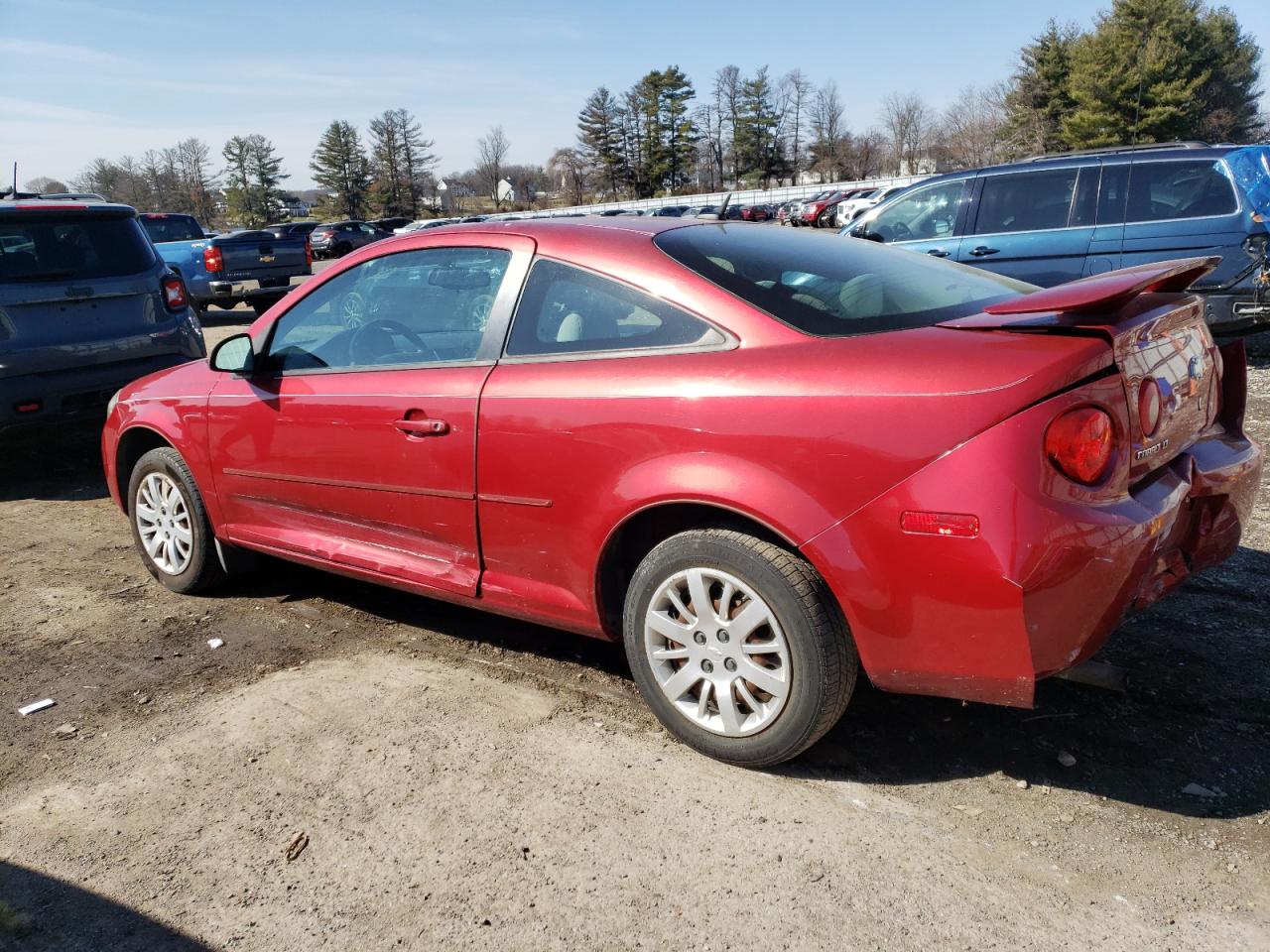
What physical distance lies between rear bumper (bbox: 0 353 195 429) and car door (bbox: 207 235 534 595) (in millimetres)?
2999

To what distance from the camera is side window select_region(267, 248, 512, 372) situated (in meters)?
3.55

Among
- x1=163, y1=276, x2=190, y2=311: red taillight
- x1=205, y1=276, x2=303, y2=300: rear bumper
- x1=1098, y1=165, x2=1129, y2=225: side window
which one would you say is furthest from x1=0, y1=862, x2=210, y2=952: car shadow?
x1=205, y1=276, x2=303, y2=300: rear bumper

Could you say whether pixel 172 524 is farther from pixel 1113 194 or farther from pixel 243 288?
pixel 243 288

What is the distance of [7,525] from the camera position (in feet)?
19.7

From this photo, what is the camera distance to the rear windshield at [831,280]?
9.64 ft

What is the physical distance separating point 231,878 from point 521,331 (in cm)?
179

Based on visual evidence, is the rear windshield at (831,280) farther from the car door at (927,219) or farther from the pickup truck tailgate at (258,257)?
the pickup truck tailgate at (258,257)

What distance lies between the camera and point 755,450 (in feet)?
8.93

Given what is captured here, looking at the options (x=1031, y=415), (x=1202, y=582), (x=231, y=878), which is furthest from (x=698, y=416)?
(x=1202, y=582)

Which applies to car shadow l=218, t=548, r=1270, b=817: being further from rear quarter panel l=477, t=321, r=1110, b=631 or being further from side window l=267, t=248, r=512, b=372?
side window l=267, t=248, r=512, b=372

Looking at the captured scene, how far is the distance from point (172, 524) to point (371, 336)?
60.7 inches

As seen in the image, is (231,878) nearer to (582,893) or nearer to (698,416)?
(582,893)

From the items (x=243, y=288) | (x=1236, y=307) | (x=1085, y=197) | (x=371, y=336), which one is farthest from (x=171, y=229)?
(x=1236, y=307)

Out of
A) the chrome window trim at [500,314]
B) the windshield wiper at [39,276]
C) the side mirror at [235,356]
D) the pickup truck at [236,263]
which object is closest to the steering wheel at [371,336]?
the chrome window trim at [500,314]
